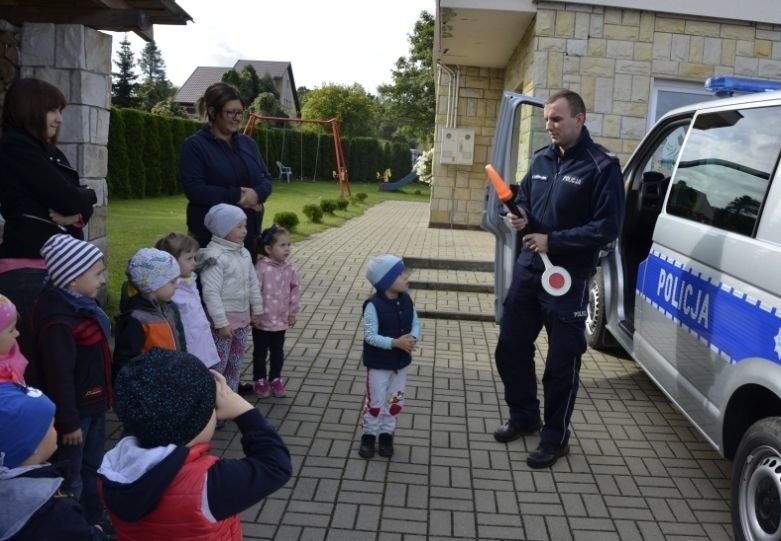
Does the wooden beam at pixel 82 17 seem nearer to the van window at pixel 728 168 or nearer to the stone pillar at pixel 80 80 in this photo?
the stone pillar at pixel 80 80

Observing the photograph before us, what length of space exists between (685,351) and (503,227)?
1.62 metres

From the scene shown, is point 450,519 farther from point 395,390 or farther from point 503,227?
point 503,227

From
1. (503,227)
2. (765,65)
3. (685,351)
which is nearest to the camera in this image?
(685,351)

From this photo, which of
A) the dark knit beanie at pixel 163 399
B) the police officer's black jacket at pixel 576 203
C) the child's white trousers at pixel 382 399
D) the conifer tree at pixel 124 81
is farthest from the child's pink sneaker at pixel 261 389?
the conifer tree at pixel 124 81

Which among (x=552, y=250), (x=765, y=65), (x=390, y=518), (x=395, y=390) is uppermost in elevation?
(x=765, y=65)

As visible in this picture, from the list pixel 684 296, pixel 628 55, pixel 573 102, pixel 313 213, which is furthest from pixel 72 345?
pixel 313 213

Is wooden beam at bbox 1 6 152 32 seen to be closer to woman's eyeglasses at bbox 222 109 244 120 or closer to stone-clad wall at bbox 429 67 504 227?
woman's eyeglasses at bbox 222 109 244 120

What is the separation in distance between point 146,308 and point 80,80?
2990 mm

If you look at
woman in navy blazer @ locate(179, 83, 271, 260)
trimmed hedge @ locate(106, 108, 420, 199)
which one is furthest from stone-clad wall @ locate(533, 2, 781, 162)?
trimmed hedge @ locate(106, 108, 420, 199)

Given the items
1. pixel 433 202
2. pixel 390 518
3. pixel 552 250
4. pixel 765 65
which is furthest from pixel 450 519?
pixel 433 202

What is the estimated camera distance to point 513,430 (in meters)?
4.35

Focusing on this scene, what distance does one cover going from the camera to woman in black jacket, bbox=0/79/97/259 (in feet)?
11.0

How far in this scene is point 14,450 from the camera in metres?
1.92

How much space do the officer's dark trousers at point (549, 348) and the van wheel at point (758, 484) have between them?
103 centimetres
